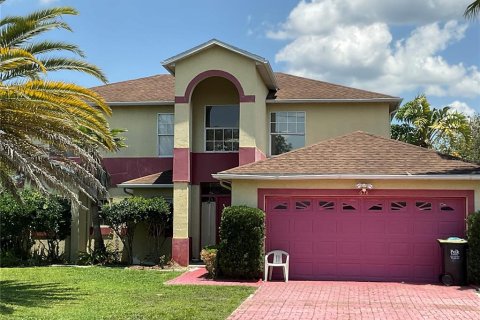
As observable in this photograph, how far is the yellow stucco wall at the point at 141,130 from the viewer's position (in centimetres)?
2145

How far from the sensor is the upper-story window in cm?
2061

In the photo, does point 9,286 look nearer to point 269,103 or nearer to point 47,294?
point 47,294

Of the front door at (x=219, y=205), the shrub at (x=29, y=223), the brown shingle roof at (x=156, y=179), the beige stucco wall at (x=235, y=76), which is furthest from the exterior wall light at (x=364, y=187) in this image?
the shrub at (x=29, y=223)

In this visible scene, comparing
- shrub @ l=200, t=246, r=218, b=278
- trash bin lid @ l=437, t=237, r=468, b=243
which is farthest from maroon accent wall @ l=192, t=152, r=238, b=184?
trash bin lid @ l=437, t=237, r=468, b=243

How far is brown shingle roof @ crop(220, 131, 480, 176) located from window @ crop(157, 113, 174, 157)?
5244 millimetres

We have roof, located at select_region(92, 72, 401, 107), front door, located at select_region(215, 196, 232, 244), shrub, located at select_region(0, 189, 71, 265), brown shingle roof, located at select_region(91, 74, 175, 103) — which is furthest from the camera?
brown shingle roof, located at select_region(91, 74, 175, 103)

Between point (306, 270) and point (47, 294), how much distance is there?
7.03m

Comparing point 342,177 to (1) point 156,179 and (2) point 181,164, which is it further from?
(1) point 156,179

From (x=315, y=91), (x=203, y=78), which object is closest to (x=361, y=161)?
(x=315, y=91)

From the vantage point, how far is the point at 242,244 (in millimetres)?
15531

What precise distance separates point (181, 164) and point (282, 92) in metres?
5.36

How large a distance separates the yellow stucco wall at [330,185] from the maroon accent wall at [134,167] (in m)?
5.58

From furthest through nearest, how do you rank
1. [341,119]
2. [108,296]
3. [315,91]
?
[315,91] < [341,119] < [108,296]

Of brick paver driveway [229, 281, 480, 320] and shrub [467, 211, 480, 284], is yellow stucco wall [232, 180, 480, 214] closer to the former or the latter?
shrub [467, 211, 480, 284]
